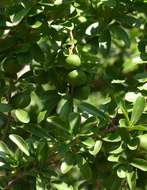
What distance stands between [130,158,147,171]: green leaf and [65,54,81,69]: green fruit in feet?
1.00

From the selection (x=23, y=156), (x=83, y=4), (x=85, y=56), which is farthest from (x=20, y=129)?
(x=83, y=4)

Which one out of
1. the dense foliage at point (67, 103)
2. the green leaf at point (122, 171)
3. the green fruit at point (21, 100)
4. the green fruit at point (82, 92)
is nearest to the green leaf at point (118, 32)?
the dense foliage at point (67, 103)

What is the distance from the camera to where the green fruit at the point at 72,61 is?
1.53 m

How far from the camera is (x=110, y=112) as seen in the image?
60.5 inches

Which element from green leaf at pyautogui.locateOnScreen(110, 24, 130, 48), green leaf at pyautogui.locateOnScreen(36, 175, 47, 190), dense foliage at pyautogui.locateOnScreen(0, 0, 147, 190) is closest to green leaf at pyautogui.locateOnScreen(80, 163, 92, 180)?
A: dense foliage at pyautogui.locateOnScreen(0, 0, 147, 190)

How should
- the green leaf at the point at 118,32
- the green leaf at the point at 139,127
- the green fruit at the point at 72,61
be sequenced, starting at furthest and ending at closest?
1. the green leaf at the point at 118,32
2. the green fruit at the point at 72,61
3. the green leaf at the point at 139,127

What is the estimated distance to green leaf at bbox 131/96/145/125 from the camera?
4.68 feet

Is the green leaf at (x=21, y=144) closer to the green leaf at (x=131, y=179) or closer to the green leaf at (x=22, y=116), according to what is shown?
the green leaf at (x=22, y=116)

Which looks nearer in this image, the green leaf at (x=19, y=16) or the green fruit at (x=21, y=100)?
the green leaf at (x=19, y=16)

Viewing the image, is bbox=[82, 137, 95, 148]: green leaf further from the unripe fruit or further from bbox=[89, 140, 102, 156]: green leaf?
the unripe fruit

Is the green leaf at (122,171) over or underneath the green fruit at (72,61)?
underneath

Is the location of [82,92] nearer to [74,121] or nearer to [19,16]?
[74,121]

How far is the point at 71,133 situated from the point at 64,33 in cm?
35

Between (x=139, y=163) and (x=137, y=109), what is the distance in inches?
5.6
